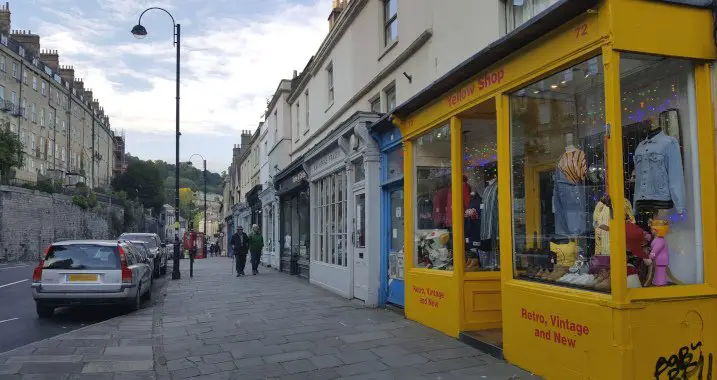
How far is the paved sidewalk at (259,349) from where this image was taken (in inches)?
243

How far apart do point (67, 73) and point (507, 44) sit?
73.8m

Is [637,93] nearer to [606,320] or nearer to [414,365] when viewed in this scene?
[606,320]

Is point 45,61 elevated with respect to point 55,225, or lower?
elevated

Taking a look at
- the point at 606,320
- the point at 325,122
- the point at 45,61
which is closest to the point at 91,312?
the point at 325,122

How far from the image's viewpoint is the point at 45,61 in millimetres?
60844

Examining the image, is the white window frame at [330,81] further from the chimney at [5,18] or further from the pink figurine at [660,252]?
the chimney at [5,18]

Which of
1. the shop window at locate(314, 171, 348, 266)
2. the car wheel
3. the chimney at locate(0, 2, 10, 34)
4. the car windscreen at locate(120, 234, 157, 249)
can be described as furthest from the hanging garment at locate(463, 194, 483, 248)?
the chimney at locate(0, 2, 10, 34)

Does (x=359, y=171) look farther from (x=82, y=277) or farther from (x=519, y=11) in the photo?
(x=82, y=277)

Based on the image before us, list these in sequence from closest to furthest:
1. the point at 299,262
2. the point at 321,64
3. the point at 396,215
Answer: the point at 396,215 < the point at 299,262 < the point at 321,64

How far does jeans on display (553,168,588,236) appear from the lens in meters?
5.66

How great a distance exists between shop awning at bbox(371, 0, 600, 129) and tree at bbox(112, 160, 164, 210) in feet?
254

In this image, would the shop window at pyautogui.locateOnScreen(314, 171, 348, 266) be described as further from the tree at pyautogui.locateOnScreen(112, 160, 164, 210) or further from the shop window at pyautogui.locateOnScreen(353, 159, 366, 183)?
the tree at pyautogui.locateOnScreen(112, 160, 164, 210)

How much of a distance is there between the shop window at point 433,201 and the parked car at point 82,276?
591cm

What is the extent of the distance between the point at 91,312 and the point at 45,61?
59.6 m
